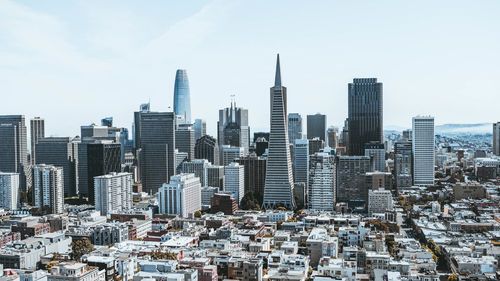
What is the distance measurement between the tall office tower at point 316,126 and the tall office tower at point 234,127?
1058 cm

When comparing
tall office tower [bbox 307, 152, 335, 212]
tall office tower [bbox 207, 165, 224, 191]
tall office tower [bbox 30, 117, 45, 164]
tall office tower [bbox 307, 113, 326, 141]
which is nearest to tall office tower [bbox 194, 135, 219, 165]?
tall office tower [bbox 207, 165, 224, 191]

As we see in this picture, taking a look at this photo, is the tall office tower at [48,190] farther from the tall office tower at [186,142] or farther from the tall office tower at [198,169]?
the tall office tower at [186,142]

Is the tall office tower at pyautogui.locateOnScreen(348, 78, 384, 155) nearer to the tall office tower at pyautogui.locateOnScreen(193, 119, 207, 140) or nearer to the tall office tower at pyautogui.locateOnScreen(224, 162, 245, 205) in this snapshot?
the tall office tower at pyautogui.locateOnScreen(224, 162, 245, 205)

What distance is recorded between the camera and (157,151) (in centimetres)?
5803

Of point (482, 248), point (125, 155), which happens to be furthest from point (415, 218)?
point (125, 155)

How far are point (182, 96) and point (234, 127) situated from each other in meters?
23.9

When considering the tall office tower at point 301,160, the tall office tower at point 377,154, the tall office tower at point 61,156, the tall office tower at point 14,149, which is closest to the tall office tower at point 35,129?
the tall office tower at point 61,156

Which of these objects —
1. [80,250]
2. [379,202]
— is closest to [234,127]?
[379,202]

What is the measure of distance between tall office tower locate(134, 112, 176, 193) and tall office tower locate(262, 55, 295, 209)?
1526 centimetres

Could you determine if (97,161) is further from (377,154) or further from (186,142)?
(377,154)

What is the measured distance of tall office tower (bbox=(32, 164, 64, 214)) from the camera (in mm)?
44688

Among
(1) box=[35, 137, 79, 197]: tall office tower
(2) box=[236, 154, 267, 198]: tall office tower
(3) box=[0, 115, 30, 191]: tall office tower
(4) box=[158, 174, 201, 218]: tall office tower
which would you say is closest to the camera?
(4) box=[158, 174, 201, 218]: tall office tower

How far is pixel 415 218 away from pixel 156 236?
18057 millimetres

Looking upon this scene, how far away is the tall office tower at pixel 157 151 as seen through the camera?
190 ft
